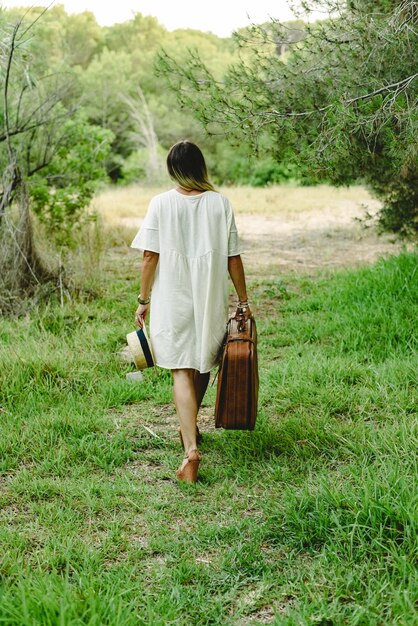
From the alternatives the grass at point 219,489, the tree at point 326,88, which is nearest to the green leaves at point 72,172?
the grass at point 219,489

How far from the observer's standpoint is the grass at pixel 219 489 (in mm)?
2883

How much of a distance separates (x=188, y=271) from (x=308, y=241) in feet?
30.8

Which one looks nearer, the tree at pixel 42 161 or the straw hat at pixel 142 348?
the straw hat at pixel 142 348

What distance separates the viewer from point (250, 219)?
56.2 ft

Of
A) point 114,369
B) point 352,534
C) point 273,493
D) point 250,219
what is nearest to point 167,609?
point 352,534

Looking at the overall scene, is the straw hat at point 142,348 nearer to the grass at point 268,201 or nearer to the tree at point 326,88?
the tree at point 326,88

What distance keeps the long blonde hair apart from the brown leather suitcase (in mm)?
947

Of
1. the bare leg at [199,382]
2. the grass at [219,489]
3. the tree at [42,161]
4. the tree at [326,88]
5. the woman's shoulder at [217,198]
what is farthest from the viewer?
the tree at [42,161]

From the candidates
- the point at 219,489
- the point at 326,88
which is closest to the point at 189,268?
the point at 219,489

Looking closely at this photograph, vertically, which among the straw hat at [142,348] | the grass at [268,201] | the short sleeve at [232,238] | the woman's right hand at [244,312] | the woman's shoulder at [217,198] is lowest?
the grass at [268,201]

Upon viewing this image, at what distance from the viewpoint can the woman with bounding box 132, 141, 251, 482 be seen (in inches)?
162

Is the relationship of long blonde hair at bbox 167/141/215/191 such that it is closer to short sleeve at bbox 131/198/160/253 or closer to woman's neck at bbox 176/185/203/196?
woman's neck at bbox 176/185/203/196

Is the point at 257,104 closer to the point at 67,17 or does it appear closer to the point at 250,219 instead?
the point at 250,219

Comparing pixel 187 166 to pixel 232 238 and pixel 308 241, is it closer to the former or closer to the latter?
pixel 232 238
